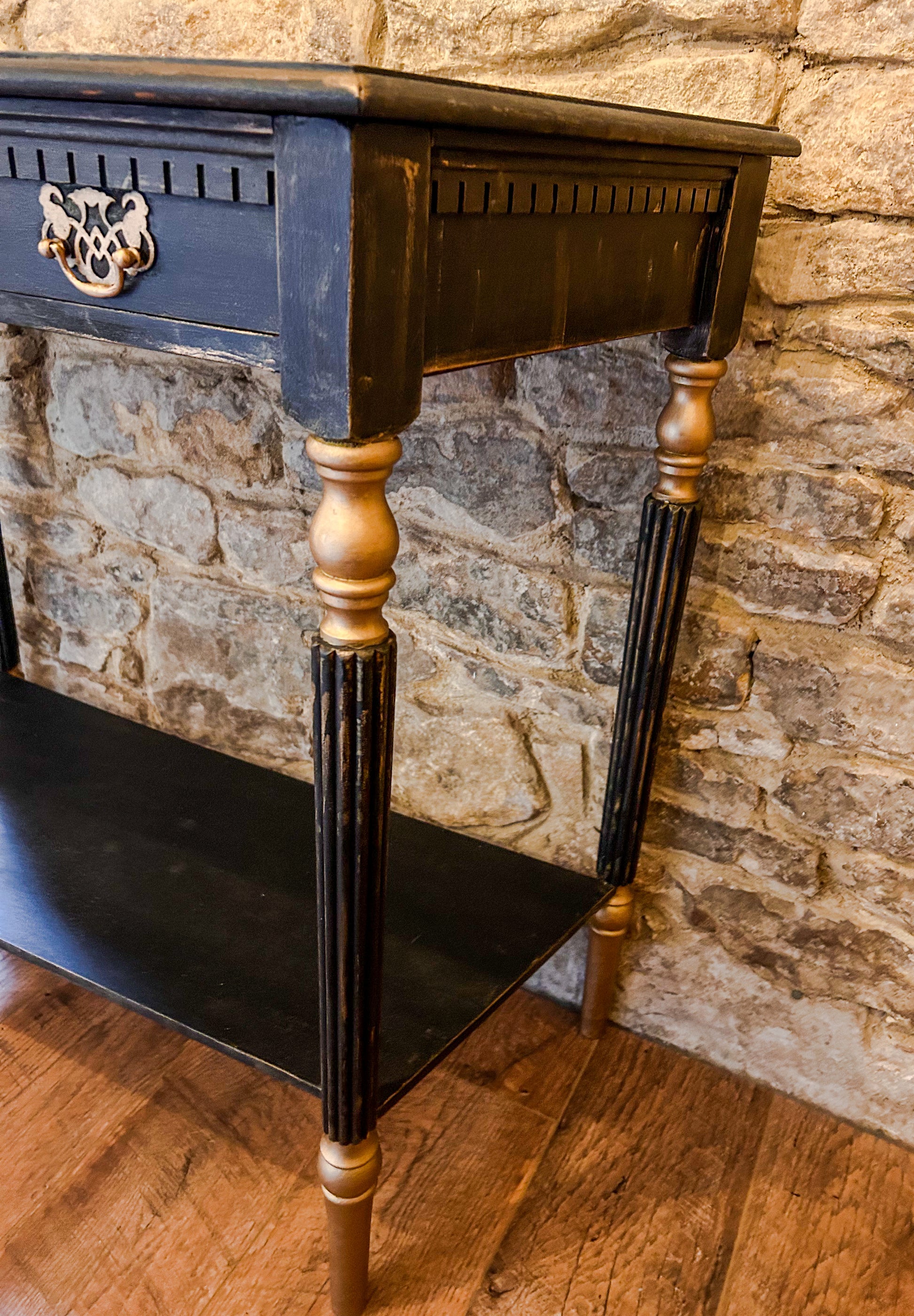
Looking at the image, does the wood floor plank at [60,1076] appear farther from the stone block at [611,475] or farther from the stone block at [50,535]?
the stone block at [611,475]

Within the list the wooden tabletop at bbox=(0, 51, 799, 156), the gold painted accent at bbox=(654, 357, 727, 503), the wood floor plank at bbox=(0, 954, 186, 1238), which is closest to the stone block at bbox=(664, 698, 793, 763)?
the gold painted accent at bbox=(654, 357, 727, 503)

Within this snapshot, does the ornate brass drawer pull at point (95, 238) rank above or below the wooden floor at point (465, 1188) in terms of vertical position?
above

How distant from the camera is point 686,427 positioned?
→ 1117 millimetres

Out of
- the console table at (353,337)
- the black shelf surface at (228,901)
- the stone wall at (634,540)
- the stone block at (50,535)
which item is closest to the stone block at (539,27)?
the stone wall at (634,540)

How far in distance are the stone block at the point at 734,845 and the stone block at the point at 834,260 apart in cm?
67

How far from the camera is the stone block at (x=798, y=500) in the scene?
1.16m

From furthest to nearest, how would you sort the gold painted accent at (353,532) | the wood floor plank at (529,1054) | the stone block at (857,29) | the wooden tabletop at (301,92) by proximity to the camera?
1. the wood floor plank at (529,1054)
2. the stone block at (857,29)
3. the gold painted accent at (353,532)
4. the wooden tabletop at (301,92)

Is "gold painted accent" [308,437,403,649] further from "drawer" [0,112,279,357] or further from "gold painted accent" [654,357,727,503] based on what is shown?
"gold painted accent" [654,357,727,503]

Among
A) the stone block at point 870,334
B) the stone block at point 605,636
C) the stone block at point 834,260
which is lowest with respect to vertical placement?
the stone block at point 605,636

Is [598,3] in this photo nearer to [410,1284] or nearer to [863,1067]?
[863,1067]

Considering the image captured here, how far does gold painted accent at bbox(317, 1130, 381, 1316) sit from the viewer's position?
1.03 metres

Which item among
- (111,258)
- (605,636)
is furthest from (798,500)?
(111,258)

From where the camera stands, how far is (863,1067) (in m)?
1.37

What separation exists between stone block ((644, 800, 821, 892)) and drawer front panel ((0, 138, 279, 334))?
94 centimetres
